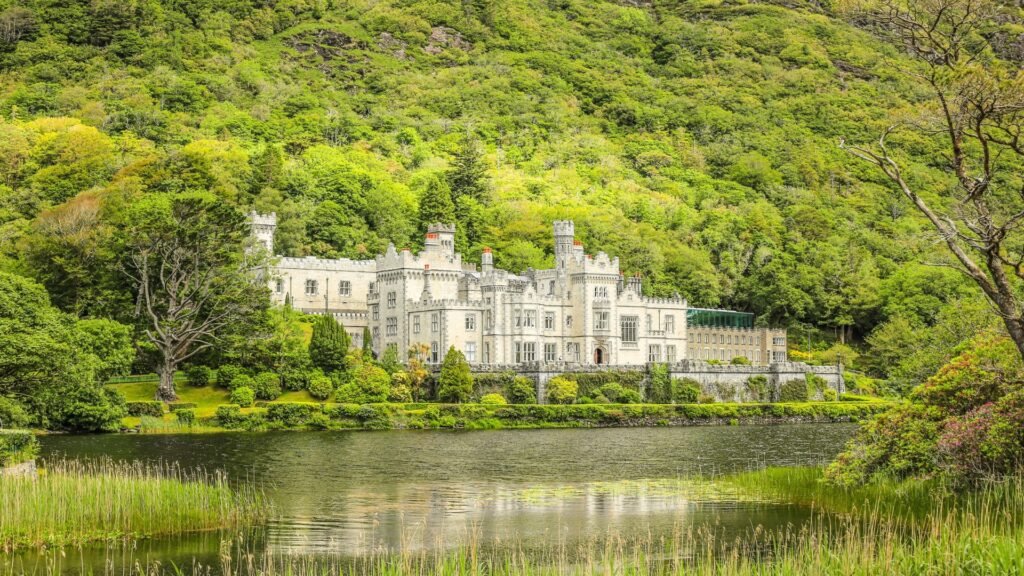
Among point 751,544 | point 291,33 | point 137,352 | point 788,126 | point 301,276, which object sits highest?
point 291,33

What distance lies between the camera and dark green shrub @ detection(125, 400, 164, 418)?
64.9 meters

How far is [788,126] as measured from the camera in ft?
583

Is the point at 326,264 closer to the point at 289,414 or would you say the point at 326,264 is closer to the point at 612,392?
the point at 612,392

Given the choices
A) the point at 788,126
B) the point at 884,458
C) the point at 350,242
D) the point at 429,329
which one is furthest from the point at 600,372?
the point at 788,126

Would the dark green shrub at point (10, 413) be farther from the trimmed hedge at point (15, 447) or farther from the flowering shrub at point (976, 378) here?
the flowering shrub at point (976, 378)

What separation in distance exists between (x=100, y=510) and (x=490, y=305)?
56.0 meters

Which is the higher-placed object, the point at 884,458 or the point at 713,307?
the point at 713,307

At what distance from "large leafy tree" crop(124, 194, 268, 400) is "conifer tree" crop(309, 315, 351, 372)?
12.1 ft

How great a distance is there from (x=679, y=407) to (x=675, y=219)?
5490cm

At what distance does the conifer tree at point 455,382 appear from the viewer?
7312cm

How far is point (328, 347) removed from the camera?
7325 cm

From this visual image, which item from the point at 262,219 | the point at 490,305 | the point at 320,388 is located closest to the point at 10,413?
the point at 320,388

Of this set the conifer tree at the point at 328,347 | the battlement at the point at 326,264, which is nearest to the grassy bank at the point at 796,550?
the conifer tree at the point at 328,347

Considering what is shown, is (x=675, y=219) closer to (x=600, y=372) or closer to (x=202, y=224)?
(x=600, y=372)
